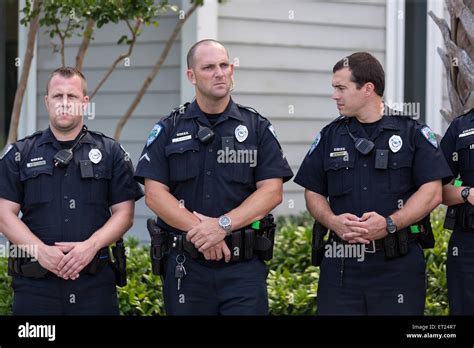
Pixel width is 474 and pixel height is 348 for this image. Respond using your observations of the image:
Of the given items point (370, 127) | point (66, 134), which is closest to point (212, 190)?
point (66, 134)

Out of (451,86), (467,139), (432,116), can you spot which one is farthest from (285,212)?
(467,139)

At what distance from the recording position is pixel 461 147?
5.11 meters

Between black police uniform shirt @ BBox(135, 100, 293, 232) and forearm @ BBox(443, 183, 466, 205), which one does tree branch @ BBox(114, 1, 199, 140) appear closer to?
black police uniform shirt @ BBox(135, 100, 293, 232)

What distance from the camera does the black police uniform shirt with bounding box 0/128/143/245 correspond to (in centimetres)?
484

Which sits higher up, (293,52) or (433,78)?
(293,52)

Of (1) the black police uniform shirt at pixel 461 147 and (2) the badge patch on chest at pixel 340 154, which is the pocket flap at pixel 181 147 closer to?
(2) the badge patch on chest at pixel 340 154

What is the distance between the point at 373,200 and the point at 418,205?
0.24m

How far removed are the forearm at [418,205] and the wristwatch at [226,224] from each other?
849 mm

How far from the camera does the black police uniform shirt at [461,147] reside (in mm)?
5070

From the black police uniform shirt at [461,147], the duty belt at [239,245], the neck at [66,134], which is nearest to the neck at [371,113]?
the black police uniform shirt at [461,147]

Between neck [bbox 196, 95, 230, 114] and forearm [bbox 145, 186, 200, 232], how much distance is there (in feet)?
1.67

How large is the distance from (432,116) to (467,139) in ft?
13.6

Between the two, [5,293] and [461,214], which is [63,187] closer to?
[5,293]

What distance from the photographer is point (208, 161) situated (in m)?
4.89
